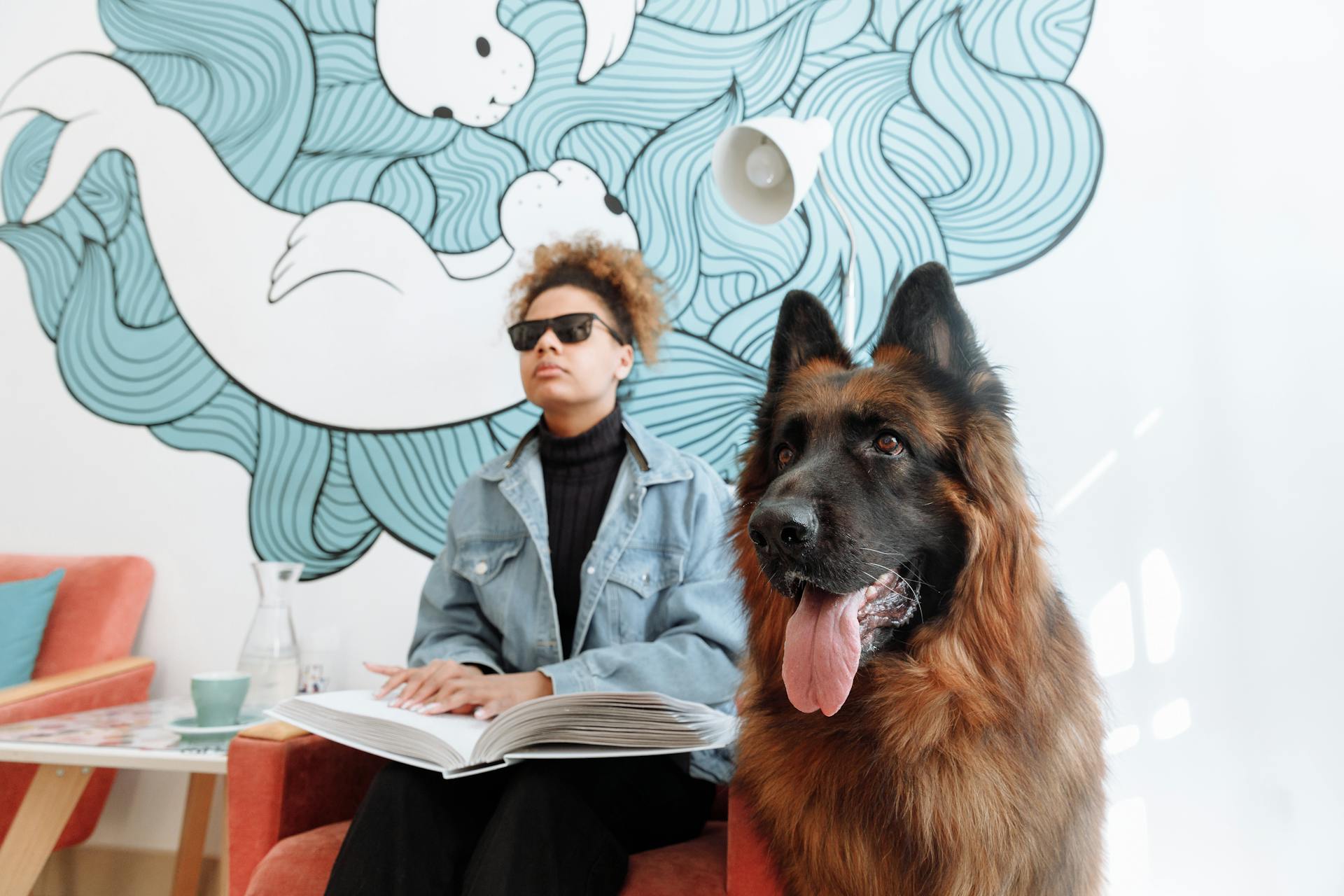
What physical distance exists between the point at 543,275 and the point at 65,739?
57.8 inches

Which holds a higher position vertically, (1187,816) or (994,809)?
(994,809)

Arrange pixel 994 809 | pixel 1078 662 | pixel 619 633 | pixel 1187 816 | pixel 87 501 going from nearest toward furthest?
Result: pixel 994 809, pixel 1078 662, pixel 619 633, pixel 1187 816, pixel 87 501

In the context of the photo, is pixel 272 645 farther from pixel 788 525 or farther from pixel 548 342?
pixel 788 525

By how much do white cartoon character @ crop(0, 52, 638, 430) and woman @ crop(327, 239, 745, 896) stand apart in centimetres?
30

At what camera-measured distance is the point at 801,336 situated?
1346 mm

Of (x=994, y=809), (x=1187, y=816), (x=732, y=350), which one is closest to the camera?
(x=994, y=809)

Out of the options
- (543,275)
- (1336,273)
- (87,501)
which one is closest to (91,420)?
(87,501)

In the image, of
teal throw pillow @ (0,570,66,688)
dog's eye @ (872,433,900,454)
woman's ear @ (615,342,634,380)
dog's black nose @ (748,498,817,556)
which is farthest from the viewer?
teal throw pillow @ (0,570,66,688)

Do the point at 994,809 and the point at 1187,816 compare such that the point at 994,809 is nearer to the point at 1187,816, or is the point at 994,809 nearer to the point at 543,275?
the point at 1187,816

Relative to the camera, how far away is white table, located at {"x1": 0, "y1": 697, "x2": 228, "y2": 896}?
1.69 meters

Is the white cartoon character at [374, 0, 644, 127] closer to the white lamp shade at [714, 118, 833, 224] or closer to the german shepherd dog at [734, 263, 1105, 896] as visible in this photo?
the white lamp shade at [714, 118, 833, 224]

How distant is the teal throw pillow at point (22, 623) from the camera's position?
85.1 inches

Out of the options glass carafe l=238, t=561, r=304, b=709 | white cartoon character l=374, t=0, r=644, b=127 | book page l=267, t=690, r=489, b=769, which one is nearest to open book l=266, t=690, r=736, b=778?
book page l=267, t=690, r=489, b=769

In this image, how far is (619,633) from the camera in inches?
65.1
